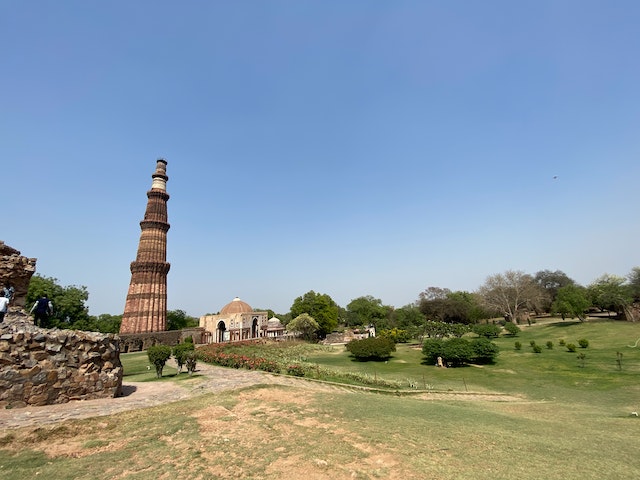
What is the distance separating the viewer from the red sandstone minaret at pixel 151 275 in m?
38.0

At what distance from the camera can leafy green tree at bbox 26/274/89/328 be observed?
3865 cm

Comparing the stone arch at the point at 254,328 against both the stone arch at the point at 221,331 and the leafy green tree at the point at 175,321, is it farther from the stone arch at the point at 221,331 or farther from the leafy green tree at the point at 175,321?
the leafy green tree at the point at 175,321

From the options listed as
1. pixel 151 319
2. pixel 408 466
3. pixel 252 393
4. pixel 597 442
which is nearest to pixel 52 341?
pixel 252 393

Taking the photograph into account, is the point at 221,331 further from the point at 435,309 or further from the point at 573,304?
the point at 573,304

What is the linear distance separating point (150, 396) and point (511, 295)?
67005 millimetres

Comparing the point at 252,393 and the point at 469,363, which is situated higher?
the point at 252,393

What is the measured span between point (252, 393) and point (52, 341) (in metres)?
7.01

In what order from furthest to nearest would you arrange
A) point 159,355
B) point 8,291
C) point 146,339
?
1. point 146,339
2. point 159,355
3. point 8,291

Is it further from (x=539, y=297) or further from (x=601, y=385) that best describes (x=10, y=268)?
(x=539, y=297)

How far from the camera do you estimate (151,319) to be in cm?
3838

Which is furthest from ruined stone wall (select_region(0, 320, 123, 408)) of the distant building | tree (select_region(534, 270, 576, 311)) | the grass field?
tree (select_region(534, 270, 576, 311))

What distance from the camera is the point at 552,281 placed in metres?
73.2

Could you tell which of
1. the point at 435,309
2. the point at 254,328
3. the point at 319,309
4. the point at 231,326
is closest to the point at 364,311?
the point at 435,309

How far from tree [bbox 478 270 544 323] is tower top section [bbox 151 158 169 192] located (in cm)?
6227
